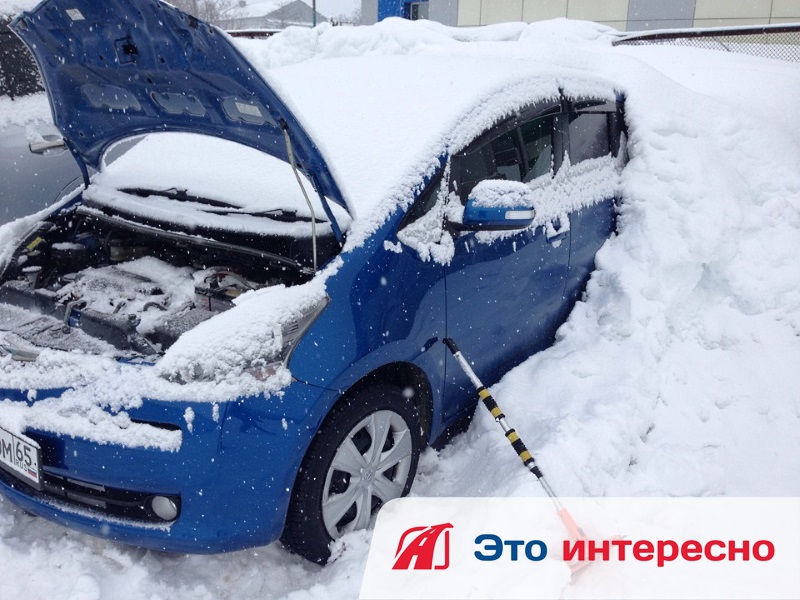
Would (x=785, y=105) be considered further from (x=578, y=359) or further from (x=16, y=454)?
(x=16, y=454)

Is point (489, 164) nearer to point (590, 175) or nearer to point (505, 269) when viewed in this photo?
point (505, 269)

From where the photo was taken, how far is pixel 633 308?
359 cm

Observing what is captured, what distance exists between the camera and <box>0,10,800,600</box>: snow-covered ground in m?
2.38

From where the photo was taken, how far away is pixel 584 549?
7.88ft

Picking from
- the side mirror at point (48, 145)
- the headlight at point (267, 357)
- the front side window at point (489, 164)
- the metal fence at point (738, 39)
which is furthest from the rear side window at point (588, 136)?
the metal fence at point (738, 39)

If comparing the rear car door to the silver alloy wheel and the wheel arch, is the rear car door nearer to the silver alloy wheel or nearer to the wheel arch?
the wheel arch

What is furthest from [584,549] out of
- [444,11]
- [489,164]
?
[444,11]

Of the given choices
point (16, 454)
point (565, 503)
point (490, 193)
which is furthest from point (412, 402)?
point (16, 454)

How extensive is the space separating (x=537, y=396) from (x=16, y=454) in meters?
2.20

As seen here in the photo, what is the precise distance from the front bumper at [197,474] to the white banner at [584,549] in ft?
1.83

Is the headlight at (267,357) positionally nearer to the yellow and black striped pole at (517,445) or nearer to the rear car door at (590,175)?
the yellow and black striped pole at (517,445)

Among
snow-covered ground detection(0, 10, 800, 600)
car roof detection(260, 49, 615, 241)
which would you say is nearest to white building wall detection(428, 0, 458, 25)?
snow-covered ground detection(0, 10, 800, 600)

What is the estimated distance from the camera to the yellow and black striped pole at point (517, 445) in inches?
95.3

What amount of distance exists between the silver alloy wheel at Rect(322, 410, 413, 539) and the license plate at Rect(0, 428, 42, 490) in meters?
0.95
